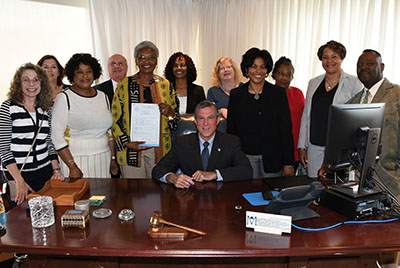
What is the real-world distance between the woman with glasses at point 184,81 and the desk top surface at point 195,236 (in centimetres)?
183

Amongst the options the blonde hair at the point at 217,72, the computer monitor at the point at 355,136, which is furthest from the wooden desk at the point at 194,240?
the blonde hair at the point at 217,72

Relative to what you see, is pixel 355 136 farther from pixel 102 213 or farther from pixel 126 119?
pixel 126 119

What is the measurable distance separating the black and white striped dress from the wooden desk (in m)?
0.74

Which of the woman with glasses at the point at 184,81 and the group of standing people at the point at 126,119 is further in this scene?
the woman with glasses at the point at 184,81

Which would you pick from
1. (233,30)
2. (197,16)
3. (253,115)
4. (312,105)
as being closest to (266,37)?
(233,30)

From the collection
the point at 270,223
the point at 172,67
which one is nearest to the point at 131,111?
the point at 172,67

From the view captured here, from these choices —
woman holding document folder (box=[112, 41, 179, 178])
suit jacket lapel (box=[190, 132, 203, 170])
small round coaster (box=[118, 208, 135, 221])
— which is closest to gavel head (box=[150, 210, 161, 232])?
small round coaster (box=[118, 208, 135, 221])

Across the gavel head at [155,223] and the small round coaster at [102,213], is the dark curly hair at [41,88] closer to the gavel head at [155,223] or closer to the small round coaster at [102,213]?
the small round coaster at [102,213]

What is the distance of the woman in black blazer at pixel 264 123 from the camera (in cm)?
289

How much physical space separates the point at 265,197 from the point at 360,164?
2.04 feet

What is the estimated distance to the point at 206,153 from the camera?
260 centimetres

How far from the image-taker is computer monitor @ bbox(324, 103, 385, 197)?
180 centimetres

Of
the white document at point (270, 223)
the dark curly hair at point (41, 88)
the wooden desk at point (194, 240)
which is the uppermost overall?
the dark curly hair at point (41, 88)

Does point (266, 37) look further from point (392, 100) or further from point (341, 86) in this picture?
point (392, 100)
